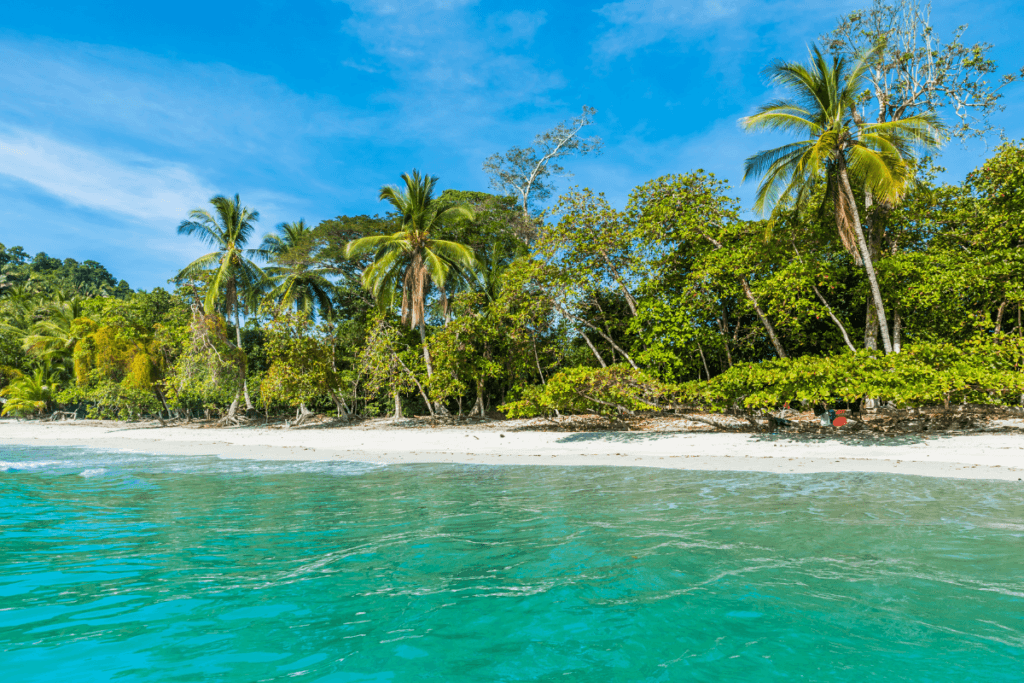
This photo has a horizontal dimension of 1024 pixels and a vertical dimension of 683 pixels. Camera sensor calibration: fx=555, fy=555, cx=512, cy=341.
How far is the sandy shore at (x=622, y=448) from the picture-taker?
963 centimetres

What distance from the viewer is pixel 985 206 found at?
1512cm

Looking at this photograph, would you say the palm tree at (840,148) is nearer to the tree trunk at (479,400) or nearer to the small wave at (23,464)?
the tree trunk at (479,400)

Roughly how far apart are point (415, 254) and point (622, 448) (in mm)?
11847

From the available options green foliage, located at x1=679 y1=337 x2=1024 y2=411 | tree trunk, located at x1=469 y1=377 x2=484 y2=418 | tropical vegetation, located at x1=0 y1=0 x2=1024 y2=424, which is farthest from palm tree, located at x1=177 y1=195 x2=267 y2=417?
green foliage, located at x1=679 y1=337 x2=1024 y2=411

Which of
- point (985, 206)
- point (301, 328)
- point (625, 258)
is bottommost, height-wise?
point (301, 328)

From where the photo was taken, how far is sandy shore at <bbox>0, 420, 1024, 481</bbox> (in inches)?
379

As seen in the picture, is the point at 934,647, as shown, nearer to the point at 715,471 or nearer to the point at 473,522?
the point at 473,522

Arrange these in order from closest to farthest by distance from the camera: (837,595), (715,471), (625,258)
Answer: (837,595) → (715,471) → (625,258)

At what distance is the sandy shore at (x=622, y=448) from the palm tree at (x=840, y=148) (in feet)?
12.1

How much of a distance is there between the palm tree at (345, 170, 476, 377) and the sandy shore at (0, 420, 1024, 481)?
515cm

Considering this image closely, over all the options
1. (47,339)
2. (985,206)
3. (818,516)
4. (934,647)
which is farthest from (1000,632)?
(47,339)

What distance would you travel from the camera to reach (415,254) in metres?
21.1

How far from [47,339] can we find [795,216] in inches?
1367

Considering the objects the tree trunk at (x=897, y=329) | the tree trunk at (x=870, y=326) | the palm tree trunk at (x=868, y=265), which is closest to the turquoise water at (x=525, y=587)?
the palm tree trunk at (x=868, y=265)
